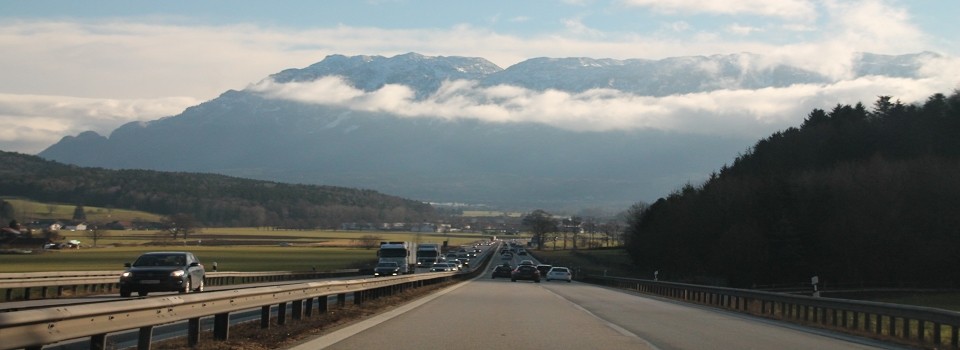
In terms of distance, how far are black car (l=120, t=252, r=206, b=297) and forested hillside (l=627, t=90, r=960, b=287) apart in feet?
153

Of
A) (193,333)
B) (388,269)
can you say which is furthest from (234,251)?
(193,333)

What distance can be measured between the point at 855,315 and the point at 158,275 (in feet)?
58.8

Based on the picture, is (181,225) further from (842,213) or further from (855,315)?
(855,315)

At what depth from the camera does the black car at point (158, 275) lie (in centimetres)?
2834

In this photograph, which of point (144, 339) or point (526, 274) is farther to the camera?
point (526, 274)

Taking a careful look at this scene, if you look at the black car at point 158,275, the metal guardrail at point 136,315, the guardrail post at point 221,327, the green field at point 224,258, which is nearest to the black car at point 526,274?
the green field at point 224,258

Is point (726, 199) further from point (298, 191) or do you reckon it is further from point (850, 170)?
point (298, 191)

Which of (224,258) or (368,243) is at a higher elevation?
(368,243)

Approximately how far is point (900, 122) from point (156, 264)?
238 ft

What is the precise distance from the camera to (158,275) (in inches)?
1121

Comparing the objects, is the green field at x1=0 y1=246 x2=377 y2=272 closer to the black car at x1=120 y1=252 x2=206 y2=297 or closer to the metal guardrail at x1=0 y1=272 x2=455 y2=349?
the black car at x1=120 y1=252 x2=206 y2=297

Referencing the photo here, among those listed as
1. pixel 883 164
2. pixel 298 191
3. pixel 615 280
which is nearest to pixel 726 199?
pixel 883 164

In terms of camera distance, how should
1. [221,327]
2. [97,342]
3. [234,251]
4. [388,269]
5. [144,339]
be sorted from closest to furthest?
[97,342]
[144,339]
[221,327]
[388,269]
[234,251]

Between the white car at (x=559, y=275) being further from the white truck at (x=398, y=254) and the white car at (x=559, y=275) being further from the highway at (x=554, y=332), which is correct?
the highway at (x=554, y=332)
